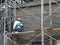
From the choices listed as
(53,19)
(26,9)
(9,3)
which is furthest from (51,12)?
(9,3)

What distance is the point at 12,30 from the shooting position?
12.2 metres

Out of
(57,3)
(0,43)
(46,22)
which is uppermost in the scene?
(57,3)

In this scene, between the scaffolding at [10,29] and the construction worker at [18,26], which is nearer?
the scaffolding at [10,29]

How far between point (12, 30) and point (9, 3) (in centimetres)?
129

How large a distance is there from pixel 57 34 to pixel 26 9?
6.15 ft

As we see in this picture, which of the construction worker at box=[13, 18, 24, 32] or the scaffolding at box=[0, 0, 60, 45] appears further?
the construction worker at box=[13, 18, 24, 32]

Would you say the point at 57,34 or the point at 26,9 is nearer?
the point at 57,34

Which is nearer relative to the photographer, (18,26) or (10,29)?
(18,26)

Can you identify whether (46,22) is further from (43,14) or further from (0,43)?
(0,43)

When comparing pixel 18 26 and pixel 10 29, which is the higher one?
pixel 18 26

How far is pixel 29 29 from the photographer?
1228cm

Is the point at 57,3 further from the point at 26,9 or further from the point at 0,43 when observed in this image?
the point at 0,43

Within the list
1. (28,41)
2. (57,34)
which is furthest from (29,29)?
(57,34)

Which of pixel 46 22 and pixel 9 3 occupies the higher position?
pixel 9 3
